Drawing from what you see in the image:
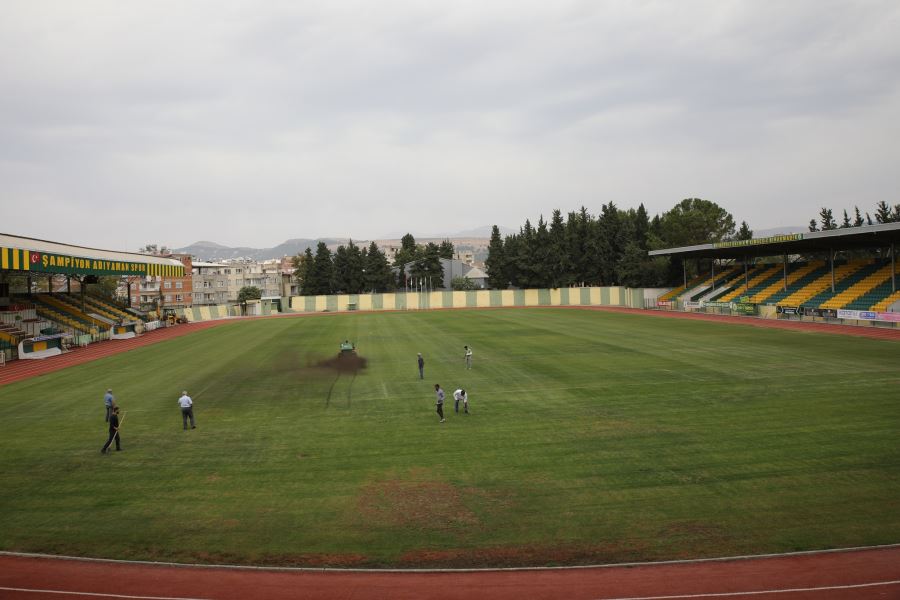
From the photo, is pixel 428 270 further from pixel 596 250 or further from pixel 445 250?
pixel 596 250

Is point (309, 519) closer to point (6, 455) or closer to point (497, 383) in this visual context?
point (6, 455)

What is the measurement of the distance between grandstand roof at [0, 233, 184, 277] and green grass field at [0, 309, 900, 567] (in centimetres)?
1495

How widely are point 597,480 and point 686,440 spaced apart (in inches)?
177

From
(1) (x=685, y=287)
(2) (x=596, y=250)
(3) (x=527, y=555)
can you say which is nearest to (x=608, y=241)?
(2) (x=596, y=250)

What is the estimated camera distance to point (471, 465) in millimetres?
16547

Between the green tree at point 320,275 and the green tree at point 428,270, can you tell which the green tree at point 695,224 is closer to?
the green tree at point 428,270

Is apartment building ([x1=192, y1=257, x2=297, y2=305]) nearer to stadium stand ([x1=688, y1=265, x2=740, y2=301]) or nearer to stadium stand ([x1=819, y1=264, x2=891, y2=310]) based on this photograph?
stadium stand ([x1=688, y1=265, x2=740, y2=301])

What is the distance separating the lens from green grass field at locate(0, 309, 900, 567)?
1236cm

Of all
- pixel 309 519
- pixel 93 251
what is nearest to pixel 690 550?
pixel 309 519

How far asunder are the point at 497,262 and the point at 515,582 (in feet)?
332

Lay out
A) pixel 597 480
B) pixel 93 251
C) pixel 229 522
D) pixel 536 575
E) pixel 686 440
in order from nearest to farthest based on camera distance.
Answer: pixel 536 575, pixel 229 522, pixel 597 480, pixel 686 440, pixel 93 251

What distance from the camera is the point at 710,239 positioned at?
99625mm

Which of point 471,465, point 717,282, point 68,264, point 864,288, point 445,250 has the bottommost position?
point 471,465

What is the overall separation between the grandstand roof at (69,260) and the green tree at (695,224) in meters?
76.3
